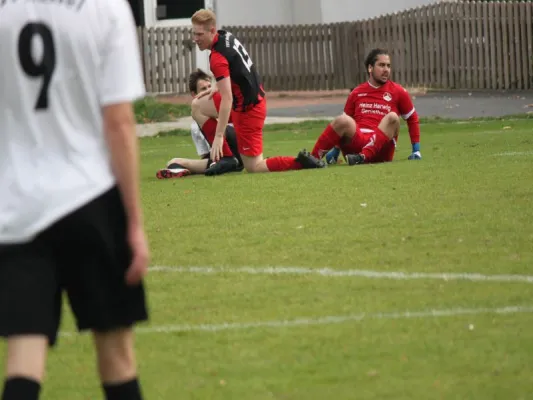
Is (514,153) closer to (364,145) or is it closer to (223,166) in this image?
(364,145)

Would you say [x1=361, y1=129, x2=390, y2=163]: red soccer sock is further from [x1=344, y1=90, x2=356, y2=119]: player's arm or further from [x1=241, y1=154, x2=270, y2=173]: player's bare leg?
[x1=241, y1=154, x2=270, y2=173]: player's bare leg

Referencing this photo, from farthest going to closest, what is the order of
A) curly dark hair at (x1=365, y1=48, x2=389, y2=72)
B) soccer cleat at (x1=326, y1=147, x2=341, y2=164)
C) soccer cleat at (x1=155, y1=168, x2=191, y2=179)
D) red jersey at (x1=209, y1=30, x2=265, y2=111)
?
soccer cleat at (x1=326, y1=147, x2=341, y2=164) < curly dark hair at (x1=365, y1=48, x2=389, y2=72) < soccer cleat at (x1=155, y1=168, x2=191, y2=179) < red jersey at (x1=209, y1=30, x2=265, y2=111)

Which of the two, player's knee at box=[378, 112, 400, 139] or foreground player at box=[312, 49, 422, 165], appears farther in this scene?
foreground player at box=[312, 49, 422, 165]

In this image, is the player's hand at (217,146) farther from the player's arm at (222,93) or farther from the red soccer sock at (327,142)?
the red soccer sock at (327,142)

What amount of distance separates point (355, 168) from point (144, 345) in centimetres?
835

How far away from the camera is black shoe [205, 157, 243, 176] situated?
15336 millimetres

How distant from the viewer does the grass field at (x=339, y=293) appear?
19.1 ft

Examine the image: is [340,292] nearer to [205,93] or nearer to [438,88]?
[205,93]

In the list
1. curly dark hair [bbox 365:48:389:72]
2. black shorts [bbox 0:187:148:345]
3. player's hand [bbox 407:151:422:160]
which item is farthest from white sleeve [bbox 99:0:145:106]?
curly dark hair [bbox 365:48:389:72]

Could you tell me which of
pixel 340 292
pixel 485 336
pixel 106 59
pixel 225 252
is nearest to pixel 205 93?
pixel 225 252

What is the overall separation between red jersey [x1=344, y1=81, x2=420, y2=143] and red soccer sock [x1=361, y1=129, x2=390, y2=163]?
10.2 inches

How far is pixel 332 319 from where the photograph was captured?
693 centimetres

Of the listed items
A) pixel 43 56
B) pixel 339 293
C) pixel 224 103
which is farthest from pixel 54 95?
pixel 224 103

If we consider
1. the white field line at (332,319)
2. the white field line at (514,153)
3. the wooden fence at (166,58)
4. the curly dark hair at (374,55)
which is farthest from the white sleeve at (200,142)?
the wooden fence at (166,58)
